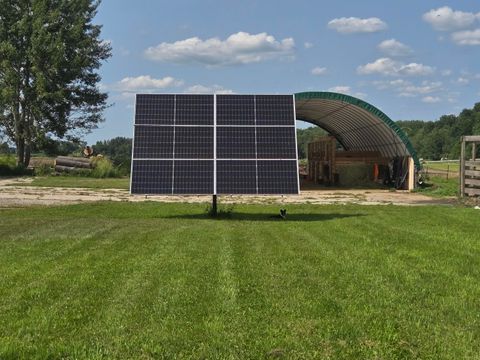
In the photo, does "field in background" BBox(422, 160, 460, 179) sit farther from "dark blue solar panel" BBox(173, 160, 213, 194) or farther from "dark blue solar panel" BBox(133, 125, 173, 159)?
"dark blue solar panel" BBox(133, 125, 173, 159)

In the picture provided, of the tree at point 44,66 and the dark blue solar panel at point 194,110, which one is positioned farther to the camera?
the tree at point 44,66

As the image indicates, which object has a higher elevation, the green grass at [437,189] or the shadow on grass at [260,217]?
the green grass at [437,189]

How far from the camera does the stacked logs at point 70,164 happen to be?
47250 millimetres

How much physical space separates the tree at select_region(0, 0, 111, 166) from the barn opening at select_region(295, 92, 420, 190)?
809 inches

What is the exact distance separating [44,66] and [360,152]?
92.8 feet

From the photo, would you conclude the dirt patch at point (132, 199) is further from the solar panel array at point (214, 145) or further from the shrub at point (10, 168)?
the shrub at point (10, 168)

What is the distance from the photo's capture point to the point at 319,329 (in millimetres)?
5914

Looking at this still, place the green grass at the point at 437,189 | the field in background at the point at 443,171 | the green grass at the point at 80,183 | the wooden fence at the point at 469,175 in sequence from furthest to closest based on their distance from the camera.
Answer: the field in background at the point at 443,171 < the green grass at the point at 80,183 < the green grass at the point at 437,189 < the wooden fence at the point at 469,175

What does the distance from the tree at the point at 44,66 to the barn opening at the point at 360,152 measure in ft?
67.4

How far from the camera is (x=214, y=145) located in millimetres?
17797

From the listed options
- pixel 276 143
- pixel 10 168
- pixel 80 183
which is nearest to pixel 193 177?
pixel 276 143

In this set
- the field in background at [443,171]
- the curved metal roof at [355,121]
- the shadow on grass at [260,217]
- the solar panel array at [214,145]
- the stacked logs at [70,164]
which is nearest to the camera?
the solar panel array at [214,145]

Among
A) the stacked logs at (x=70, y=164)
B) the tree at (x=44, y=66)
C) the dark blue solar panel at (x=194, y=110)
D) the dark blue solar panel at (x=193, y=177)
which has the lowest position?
the dark blue solar panel at (x=193, y=177)

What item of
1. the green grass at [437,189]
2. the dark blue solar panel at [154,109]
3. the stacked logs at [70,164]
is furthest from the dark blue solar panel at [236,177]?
the stacked logs at [70,164]
